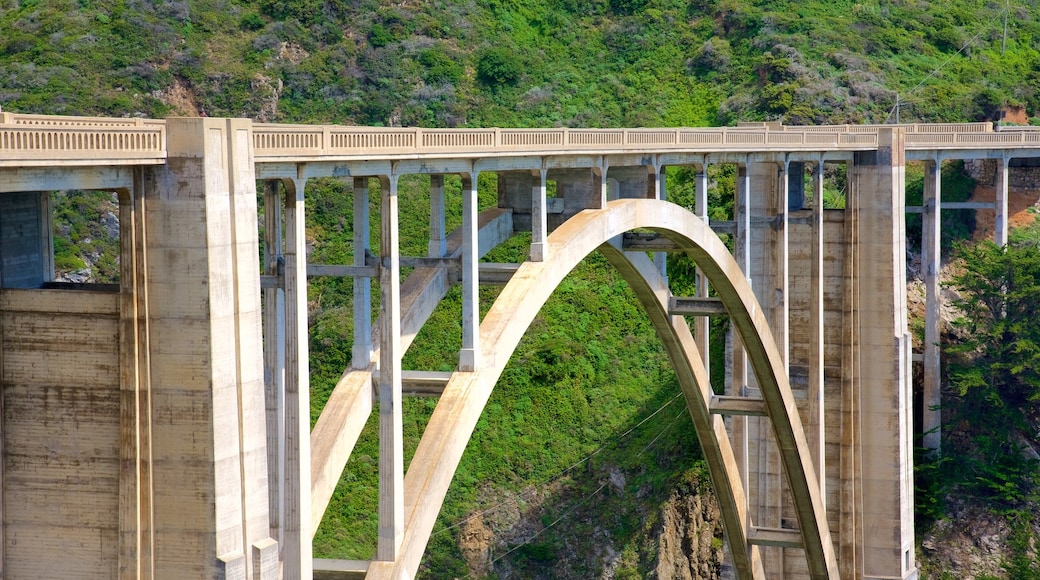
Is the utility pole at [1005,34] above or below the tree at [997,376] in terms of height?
above

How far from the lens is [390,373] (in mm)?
21922

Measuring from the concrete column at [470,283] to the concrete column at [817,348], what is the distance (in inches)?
656

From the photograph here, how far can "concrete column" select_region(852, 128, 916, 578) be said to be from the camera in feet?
135

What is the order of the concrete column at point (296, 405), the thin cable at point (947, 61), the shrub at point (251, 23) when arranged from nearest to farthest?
the concrete column at point (296, 405)
the thin cable at point (947, 61)
the shrub at point (251, 23)

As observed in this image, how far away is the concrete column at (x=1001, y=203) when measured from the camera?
47969 mm

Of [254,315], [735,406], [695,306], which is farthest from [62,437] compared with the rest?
[735,406]

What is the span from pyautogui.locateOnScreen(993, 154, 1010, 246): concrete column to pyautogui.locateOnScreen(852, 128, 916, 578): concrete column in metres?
7.45

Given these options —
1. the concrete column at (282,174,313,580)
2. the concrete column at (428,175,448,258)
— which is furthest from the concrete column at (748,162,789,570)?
the concrete column at (282,174,313,580)

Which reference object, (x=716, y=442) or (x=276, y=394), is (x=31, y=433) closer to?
(x=276, y=394)

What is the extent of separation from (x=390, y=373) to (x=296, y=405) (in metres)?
2.28

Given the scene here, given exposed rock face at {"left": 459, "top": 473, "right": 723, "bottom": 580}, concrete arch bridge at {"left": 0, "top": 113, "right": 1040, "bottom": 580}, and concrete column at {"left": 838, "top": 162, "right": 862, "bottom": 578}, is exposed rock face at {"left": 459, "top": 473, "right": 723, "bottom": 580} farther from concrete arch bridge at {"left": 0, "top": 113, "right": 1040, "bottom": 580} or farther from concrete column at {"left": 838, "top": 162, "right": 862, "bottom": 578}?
concrete arch bridge at {"left": 0, "top": 113, "right": 1040, "bottom": 580}

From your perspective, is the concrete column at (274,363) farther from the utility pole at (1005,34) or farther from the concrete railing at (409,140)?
the utility pole at (1005,34)

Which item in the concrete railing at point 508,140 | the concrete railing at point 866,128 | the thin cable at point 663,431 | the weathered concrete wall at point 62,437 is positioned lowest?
the thin cable at point 663,431

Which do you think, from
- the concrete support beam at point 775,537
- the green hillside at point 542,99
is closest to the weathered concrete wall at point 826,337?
the concrete support beam at point 775,537
